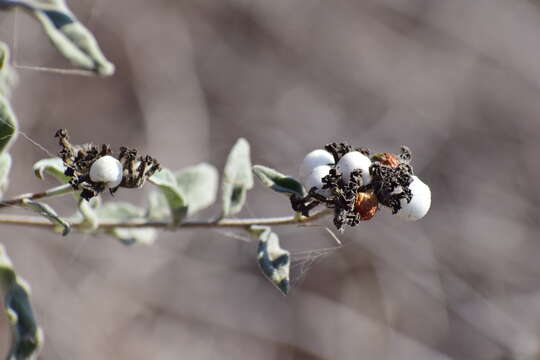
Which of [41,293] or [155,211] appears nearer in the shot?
[155,211]

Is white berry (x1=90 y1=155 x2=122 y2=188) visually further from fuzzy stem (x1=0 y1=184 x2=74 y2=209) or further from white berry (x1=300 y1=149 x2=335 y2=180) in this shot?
white berry (x1=300 y1=149 x2=335 y2=180)

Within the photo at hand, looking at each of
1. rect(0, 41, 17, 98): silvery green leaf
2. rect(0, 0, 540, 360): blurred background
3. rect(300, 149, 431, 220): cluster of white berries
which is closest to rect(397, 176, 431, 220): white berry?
rect(300, 149, 431, 220): cluster of white berries

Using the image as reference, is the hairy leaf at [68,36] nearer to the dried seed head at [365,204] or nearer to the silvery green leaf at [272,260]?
the silvery green leaf at [272,260]

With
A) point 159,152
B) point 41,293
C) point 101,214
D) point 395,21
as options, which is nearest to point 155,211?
point 101,214

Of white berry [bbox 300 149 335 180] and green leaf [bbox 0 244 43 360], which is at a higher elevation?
white berry [bbox 300 149 335 180]

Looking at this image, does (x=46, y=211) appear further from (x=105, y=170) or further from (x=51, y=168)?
(x=105, y=170)

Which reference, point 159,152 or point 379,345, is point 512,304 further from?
point 159,152
